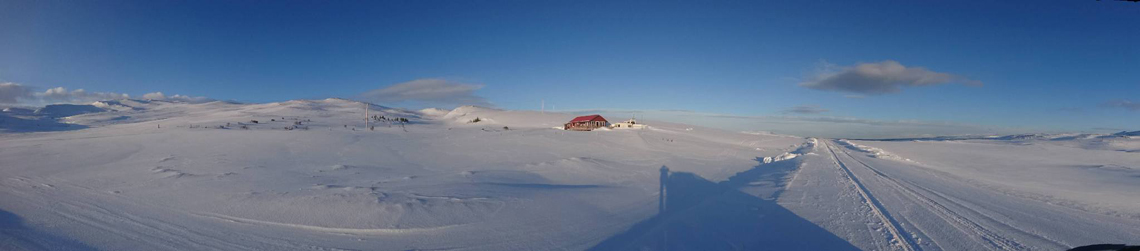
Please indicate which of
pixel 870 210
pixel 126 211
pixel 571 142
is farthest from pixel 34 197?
pixel 571 142

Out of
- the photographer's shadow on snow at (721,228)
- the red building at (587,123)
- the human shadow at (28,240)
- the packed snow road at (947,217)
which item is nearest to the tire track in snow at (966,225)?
the packed snow road at (947,217)

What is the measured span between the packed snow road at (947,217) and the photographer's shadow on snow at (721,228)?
1.23 ft

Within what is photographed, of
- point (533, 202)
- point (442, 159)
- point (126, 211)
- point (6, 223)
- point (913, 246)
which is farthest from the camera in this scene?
point (442, 159)

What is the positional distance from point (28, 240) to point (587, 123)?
33815mm

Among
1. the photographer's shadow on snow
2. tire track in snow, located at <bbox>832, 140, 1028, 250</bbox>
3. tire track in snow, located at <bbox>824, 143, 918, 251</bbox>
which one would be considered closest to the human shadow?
the photographer's shadow on snow

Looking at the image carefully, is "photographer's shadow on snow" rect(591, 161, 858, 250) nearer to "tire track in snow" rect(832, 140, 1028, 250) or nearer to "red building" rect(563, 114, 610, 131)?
"tire track in snow" rect(832, 140, 1028, 250)

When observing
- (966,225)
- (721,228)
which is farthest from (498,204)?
(966,225)

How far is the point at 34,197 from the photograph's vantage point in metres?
5.78

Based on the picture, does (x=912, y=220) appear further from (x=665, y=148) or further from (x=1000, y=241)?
(x=665, y=148)

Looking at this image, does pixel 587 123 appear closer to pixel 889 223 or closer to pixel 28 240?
pixel 889 223

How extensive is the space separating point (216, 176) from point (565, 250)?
289 inches

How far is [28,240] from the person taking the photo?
4051 mm

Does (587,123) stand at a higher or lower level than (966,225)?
higher

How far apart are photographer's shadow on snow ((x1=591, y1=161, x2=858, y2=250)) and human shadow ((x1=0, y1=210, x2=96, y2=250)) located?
5.09 metres
